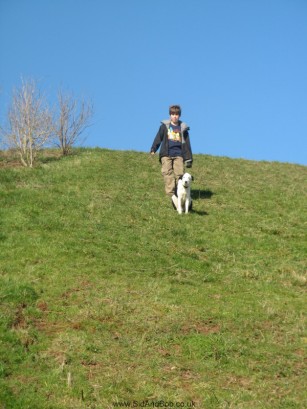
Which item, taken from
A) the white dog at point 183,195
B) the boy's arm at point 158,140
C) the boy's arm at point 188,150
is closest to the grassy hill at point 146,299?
the white dog at point 183,195

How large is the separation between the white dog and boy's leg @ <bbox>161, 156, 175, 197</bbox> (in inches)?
23.2

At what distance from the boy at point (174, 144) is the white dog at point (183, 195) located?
22.8 inches

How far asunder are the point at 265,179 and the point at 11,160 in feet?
42.2

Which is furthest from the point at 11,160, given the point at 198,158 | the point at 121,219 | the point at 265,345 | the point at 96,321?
the point at 265,345

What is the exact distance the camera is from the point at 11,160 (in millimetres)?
28250

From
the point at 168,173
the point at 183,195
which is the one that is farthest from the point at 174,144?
the point at 183,195

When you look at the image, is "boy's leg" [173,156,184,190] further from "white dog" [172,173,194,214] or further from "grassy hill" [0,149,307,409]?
"grassy hill" [0,149,307,409]

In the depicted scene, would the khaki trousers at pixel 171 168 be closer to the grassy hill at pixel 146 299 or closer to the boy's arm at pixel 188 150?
the boy's arm at pixel 188 150

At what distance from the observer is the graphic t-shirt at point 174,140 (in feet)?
61.9

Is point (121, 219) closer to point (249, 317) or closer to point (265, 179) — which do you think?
point (249, 317)

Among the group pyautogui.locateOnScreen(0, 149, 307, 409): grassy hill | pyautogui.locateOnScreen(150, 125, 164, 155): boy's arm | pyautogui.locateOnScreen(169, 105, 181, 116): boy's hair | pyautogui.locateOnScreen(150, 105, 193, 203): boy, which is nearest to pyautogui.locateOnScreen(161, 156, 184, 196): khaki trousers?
pyautogui.locateOnScreen(150, 105, 193, 203): boy

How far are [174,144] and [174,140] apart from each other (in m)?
0.14

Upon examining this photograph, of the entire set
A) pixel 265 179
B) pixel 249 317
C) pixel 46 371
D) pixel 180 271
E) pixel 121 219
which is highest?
pixel 265 179

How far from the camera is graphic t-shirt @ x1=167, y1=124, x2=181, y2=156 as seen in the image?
18.9 m
